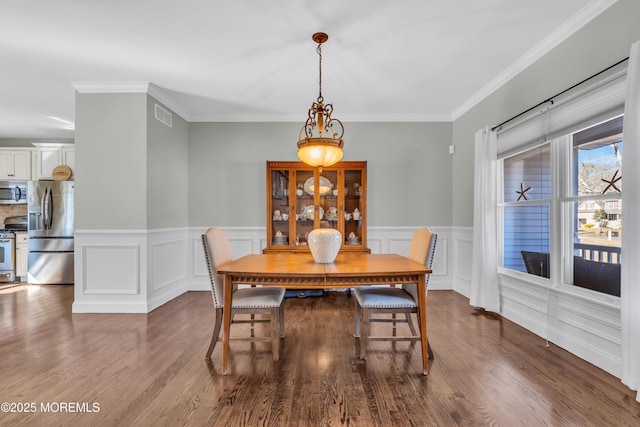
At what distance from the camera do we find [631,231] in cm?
181

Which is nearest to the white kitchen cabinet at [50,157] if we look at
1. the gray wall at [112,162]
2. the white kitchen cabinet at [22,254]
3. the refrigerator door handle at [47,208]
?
the refrigerator door handle at [47,208]

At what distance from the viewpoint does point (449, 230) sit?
4480 millimetres

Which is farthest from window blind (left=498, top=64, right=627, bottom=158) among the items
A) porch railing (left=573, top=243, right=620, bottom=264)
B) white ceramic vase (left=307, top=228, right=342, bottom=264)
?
white ceramic vase (left=307, top=228, right=342, bottom=264)

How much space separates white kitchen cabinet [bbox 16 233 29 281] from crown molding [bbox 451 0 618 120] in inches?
269

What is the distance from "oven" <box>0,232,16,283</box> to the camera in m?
5.02

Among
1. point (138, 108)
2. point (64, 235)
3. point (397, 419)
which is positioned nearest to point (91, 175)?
point (138, 108)

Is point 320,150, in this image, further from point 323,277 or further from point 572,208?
point 572,208

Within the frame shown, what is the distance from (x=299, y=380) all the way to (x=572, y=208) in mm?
2406

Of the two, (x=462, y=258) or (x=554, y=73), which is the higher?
(x=554, y=73)

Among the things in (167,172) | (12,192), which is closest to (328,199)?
(167,172)

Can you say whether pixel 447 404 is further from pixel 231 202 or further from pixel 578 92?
pixel 231 202

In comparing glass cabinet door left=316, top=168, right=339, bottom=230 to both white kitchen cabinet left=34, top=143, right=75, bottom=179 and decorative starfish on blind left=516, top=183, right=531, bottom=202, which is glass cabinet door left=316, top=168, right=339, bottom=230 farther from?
white kitchen cabinet left=34, top=143, right=75, bottom=179

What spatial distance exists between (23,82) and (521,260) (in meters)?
5.41

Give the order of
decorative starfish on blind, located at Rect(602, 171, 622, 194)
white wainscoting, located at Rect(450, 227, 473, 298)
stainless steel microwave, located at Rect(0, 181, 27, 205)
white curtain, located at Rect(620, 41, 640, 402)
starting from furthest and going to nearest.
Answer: stainless steel microwave, located at Rect(0, 181, 27, 205), white wainscoting, located at Rect(450, 227, 473, 298), decorative starfish on blind, located at Rect(602, 171, 622, 194), white curtain, located at Rect(620, 41, 640, 402)
